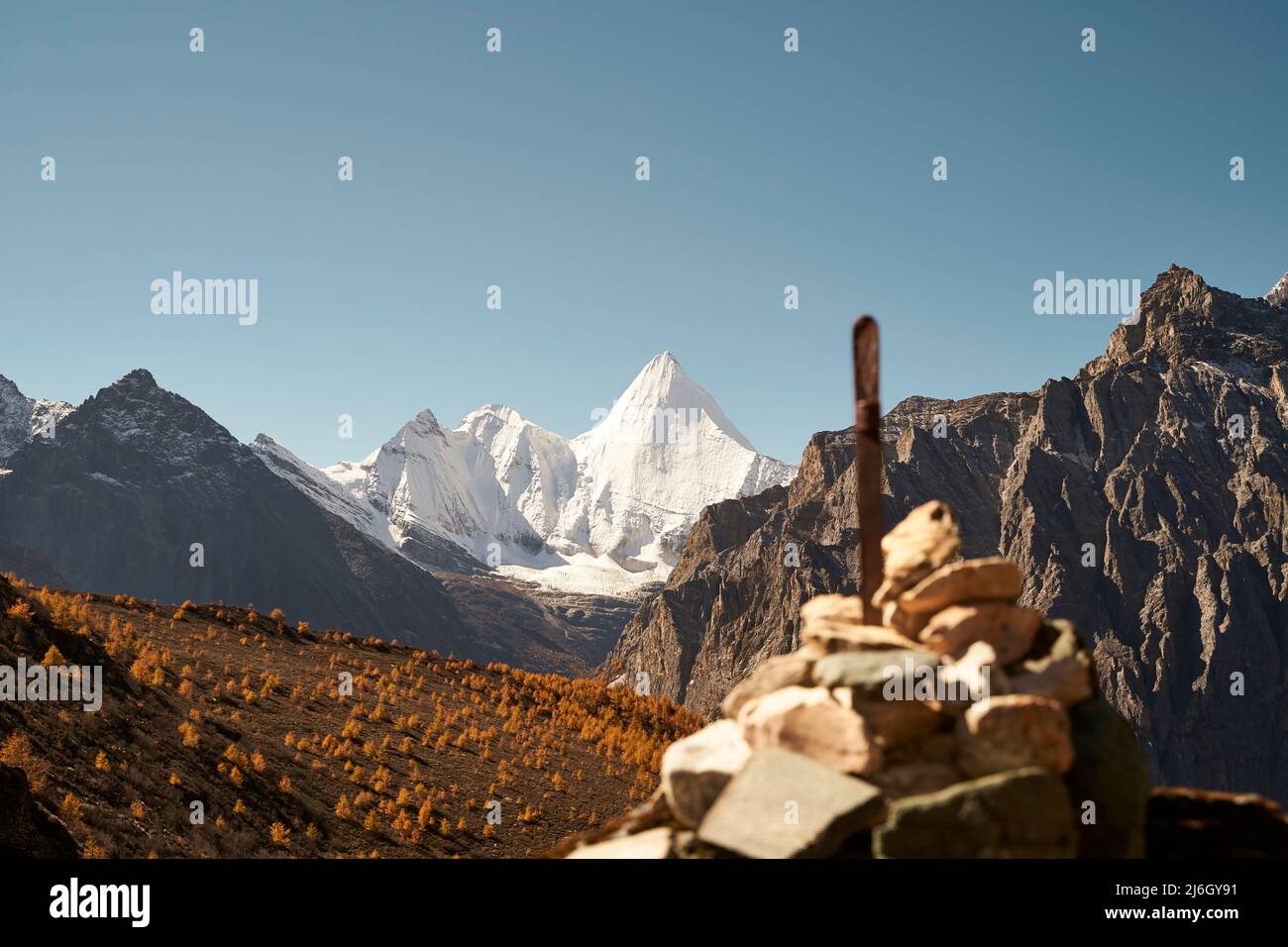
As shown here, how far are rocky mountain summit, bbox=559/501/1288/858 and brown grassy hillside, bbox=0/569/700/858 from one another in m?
12.6

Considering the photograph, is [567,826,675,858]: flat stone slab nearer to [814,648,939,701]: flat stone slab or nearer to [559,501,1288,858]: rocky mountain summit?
[559,501,1288,858]: rocky mountain summit

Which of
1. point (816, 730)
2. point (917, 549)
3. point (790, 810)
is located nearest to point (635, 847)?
point (790, 810)

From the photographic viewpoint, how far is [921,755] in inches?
307

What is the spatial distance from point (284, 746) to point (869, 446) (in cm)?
1863

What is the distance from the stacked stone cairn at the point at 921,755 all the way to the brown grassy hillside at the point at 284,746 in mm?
12622

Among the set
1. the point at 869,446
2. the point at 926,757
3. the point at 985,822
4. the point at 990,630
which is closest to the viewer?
the point at 985,822

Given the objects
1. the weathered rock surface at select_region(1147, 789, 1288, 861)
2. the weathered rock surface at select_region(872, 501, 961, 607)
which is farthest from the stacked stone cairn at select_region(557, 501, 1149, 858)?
the weathered rock surface at select_region(1147, 789, 1288, 861)

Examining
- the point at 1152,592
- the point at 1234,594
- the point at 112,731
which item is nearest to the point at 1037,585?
the point at 1152,592

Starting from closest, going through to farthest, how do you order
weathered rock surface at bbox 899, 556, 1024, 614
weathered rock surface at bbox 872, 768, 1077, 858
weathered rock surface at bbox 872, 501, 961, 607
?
weathered rock surface at bbox 872, 768, 1077, 858
weathered rock surface at bbox 899, 556, 1024, 614
weathered rock surface at bbox 872, 501, 961, 607

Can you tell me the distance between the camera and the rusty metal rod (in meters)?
9.30

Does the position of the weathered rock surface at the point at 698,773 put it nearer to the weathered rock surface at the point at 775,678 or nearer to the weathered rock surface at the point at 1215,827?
the weathered rock surface at the point at 775,678

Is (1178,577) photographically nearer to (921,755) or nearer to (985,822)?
(921,755)
